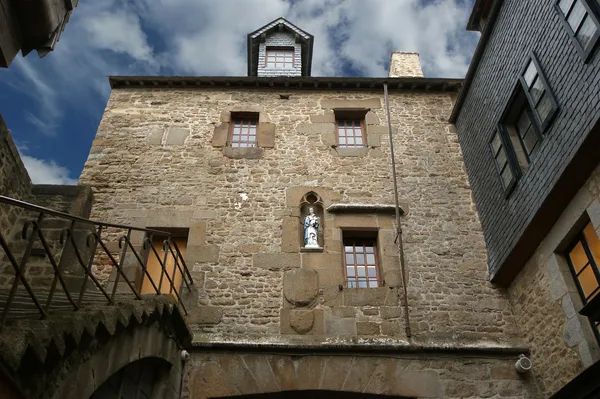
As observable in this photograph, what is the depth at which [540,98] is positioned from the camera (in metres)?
A: 6.23

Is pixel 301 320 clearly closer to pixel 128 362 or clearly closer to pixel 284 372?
pixel 284 372

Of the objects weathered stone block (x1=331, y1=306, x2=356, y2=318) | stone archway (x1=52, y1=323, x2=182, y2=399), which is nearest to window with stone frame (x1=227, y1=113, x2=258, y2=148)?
weathered stone block (x1=331, y1=306, x2=356, y2=318)

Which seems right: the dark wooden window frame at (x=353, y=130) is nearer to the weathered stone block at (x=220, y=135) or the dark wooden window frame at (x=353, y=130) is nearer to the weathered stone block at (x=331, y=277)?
the weathered stone block at (x=220, y=135)

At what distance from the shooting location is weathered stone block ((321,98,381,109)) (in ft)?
32.3

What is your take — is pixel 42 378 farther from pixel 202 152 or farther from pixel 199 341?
pixel 202 152

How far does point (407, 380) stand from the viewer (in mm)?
6273

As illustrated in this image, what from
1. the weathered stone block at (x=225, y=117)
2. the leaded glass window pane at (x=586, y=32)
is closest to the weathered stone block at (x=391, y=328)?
the leaded glass window pane at (x=586, y=32)

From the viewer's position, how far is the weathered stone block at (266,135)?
915 cm

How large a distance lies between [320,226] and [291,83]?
12.0 feet

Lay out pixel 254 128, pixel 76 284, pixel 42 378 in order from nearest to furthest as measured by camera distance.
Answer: pixel 42 378 → pixel 76 284 → pixel 254 128

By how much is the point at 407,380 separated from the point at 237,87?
6.88 meters

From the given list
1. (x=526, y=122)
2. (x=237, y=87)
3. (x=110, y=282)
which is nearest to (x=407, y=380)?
(x=526, y=122)

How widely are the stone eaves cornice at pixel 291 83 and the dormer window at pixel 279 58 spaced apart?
1760 mm

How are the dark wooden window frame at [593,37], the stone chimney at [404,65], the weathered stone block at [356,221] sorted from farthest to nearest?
1. the stone chimney at [404,65]
2. the weathered stone block at [356,221]
3. the dark wooden window frame at [593,37]
